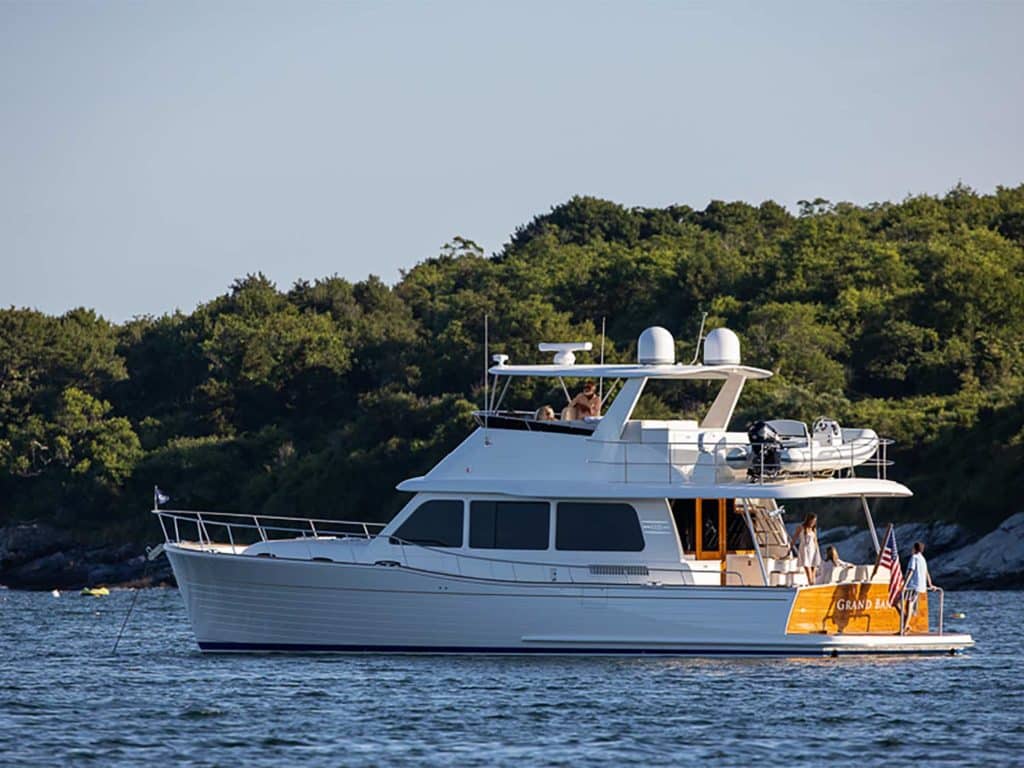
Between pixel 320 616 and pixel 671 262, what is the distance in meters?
48.0

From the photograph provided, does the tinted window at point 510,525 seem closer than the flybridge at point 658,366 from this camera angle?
Yes

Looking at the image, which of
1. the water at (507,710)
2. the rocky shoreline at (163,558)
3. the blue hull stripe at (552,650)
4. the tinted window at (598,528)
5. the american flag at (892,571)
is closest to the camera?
the water at (507,710)

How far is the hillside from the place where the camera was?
5578 cm

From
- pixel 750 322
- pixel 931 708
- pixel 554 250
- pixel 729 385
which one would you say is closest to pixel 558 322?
pixel 750 322

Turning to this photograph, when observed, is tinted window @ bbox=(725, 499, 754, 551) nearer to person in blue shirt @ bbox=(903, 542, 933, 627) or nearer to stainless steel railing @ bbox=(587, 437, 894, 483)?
stainless steel railing @ bbox=(587, 437, 894, 483)

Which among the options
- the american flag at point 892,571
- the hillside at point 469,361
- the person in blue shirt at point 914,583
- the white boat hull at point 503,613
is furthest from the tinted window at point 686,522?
the hillside at point 469,361

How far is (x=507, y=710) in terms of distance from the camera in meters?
20.4

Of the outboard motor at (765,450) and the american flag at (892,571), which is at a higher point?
the outboard motor at (765,450)

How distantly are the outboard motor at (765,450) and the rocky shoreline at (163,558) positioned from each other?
20411 mm

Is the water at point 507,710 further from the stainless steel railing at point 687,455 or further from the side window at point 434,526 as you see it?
Answer: the stainless steel railing at point 687,455

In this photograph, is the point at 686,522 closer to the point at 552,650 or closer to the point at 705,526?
the point at 705,526

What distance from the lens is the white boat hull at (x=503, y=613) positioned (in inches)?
940

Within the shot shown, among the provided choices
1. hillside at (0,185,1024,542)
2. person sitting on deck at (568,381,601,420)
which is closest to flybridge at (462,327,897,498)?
person sitting on deck at (568,381,601,420)

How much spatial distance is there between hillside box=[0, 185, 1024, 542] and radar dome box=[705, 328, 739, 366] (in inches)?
888
